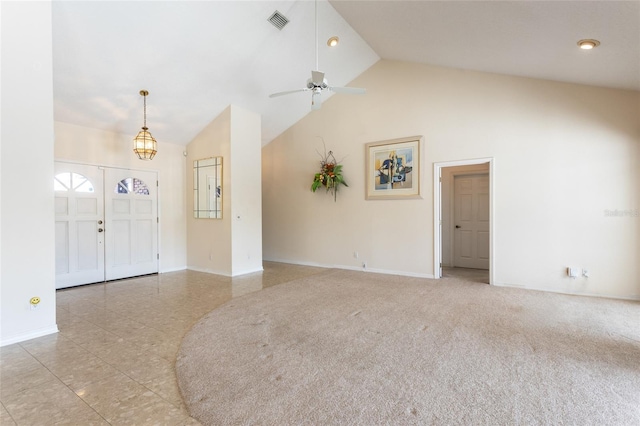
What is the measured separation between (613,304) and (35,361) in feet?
20.9

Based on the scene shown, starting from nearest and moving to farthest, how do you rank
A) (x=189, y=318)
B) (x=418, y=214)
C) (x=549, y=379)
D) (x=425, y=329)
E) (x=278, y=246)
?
(x=549, y=379) → (x=425, y=329) → (x=189, y=318) → (x=418, y=214) → (x=278, y=246)

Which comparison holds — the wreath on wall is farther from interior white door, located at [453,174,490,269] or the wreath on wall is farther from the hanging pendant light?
the hanging pendant light

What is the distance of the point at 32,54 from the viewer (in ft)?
10.1

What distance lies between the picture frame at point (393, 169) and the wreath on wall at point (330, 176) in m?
0.60

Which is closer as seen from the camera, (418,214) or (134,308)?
(134,308)

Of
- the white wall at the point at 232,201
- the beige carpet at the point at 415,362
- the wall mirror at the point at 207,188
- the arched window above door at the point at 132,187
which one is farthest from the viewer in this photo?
the wall mirror at the point at 207,188

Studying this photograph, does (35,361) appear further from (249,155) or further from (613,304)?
(613,304)

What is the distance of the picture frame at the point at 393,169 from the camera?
5871 mm

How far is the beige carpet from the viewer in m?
1.92

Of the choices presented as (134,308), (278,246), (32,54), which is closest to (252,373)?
(134,308)

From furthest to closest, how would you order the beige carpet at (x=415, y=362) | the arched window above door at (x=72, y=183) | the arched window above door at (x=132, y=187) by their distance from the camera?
the arched window above door at (x=132, y=187), the arched window above door at (x=72, y=183), the beige carpet at (x=415, y=362)

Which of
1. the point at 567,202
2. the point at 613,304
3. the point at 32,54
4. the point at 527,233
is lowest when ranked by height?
the point at 613,304

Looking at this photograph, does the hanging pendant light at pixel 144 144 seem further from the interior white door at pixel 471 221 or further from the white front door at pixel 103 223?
the interior white door at pixel 471 221

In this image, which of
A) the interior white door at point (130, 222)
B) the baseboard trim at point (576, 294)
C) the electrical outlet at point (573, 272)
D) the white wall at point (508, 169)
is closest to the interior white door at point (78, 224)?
the interior white door at point (130, 222)
